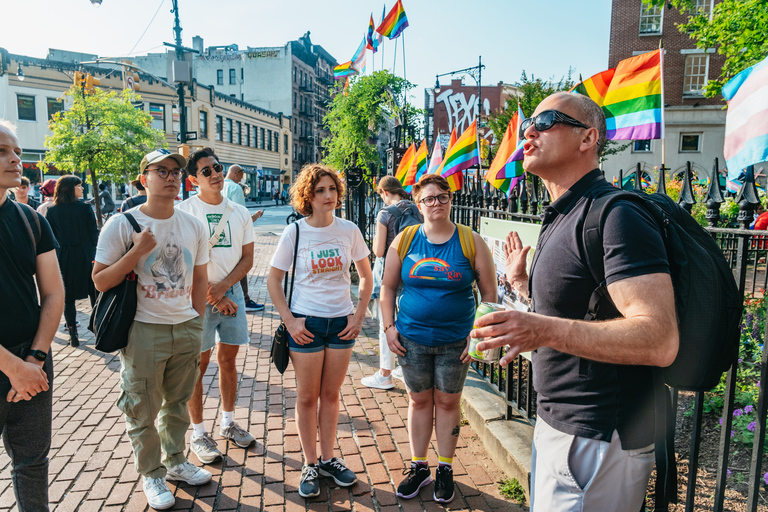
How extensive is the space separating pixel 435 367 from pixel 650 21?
32.3 meters

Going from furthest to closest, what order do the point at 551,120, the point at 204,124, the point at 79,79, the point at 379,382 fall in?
the point at 204,124 < the point at 79,79 < the point at 379,382 < the point at 551,120

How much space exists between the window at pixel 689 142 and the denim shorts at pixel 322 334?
3153 centimetres

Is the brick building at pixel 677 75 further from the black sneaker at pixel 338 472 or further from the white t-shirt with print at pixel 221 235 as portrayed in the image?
the black sneaker at pixel 338 472

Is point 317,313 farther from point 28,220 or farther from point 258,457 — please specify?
point 28,220

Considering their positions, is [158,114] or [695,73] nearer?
[695,73]

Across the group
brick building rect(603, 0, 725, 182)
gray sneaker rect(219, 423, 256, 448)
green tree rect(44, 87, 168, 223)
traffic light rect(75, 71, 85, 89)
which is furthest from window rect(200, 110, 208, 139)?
gray sneaker rect(219, 423, 256, 448)

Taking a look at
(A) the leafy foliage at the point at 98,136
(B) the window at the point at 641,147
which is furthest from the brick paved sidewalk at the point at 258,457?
(B) the window at the point at 641,147

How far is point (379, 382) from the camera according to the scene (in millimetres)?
5086

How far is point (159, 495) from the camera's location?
306cm

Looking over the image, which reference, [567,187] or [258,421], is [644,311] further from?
[258,421]

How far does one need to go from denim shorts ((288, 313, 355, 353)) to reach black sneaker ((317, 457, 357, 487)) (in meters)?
0.82

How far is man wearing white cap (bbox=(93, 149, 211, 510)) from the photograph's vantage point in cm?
289

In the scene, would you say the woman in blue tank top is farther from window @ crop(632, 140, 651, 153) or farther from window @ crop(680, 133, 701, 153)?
window @ crop(680, 133, 701, 153)

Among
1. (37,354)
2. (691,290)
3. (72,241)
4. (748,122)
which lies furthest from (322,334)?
(72,241)
